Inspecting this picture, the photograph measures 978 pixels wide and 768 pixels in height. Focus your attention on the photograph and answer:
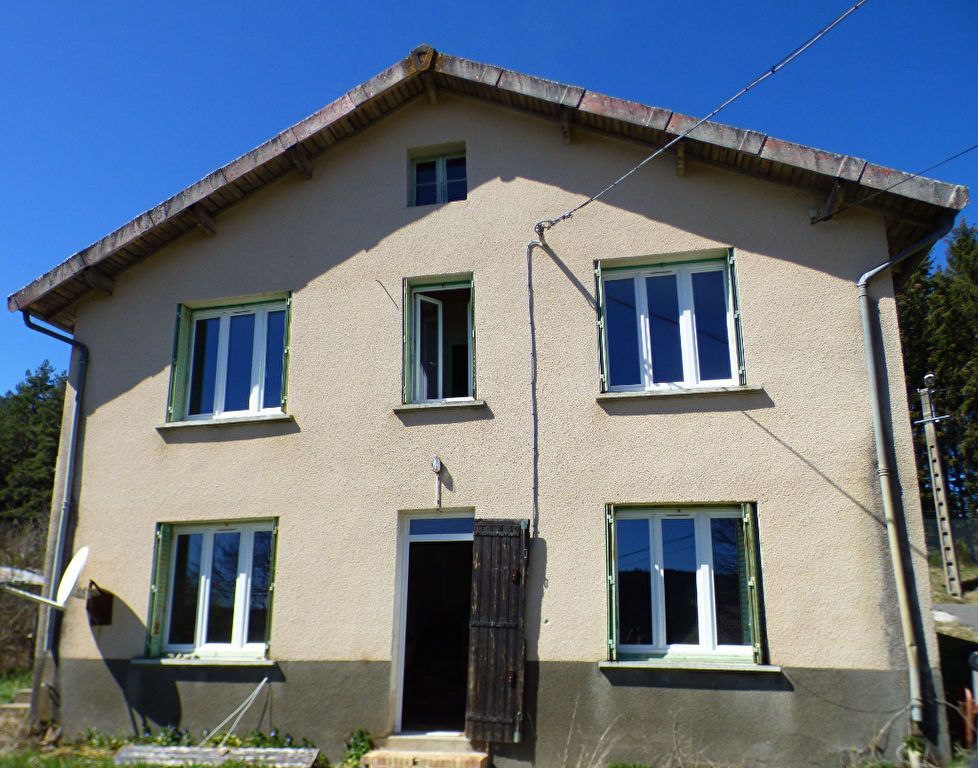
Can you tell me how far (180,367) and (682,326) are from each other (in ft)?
20.2

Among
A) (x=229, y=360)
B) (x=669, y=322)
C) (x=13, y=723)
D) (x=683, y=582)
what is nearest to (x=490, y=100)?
(x=669, y=322)

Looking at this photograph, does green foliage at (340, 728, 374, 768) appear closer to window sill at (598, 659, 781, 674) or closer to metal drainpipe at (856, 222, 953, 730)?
window sill at (598, 659, 781, 674)

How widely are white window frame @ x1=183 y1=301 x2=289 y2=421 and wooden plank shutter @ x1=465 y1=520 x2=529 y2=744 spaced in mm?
3197

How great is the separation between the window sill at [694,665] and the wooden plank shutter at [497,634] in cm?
89

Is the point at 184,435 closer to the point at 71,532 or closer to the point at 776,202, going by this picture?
the point at 71,532


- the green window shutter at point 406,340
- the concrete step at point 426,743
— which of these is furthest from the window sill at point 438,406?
the concrete step at point 426,743

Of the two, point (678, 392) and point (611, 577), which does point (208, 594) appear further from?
point (678, 392)

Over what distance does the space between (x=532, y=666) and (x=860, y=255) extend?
533cm

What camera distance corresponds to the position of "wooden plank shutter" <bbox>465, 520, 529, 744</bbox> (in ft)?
26.7

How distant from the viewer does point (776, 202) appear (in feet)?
29.2

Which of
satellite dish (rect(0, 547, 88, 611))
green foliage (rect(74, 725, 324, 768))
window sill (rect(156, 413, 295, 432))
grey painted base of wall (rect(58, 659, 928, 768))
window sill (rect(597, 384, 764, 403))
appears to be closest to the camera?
grey painted base of wall (rect(58, 659, 928, 768))

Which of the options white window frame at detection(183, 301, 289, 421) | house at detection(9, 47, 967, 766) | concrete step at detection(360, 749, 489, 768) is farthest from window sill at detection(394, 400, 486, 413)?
concrete step at detection(360, 749, 489, 768)

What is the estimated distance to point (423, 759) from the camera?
7.99 metres

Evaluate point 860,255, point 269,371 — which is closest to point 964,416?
point 860,255
